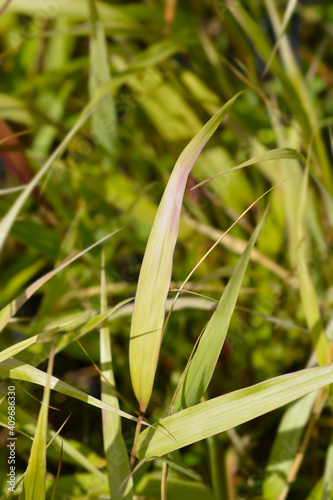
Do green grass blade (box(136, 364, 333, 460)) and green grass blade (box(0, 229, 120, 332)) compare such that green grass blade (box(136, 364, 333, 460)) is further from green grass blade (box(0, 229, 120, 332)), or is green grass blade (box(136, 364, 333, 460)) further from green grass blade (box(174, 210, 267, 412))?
green grass blade (box(0, 229, 120, 332))

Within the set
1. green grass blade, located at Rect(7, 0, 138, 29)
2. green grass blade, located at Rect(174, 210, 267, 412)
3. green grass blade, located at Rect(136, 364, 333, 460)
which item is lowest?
green grass blade, located at Rect(136, 364, 333, 460)

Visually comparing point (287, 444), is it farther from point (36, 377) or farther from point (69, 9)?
point (69, 9)

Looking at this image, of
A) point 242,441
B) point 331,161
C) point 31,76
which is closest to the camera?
point 242,441

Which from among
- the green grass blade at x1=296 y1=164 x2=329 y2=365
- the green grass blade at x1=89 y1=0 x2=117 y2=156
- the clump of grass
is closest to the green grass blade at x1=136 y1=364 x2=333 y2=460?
the clump of grass

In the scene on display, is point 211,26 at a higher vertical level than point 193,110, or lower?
higher

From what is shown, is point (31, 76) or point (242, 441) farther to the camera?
point (31, 76)

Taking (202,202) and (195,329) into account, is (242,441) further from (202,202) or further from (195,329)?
(202,202)

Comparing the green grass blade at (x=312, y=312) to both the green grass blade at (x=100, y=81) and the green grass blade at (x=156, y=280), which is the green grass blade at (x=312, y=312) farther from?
the green grass blade at (x=100, y=81)

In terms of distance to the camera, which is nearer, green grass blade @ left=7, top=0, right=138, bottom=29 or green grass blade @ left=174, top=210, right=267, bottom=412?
green grass blade @ left=174, top=210, right=267, bottom=412

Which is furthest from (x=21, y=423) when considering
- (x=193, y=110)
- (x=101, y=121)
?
(x=193, y=110)
